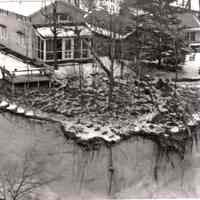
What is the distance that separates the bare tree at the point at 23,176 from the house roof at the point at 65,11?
29.2 ft

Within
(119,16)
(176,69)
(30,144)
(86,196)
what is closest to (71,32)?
(119,16)

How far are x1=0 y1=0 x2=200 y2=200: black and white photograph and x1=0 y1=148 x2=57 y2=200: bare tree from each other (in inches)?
1.7

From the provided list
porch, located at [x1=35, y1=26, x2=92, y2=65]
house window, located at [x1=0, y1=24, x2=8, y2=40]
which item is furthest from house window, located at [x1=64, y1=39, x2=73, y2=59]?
house window, located at [x1=0, y1=24, x2=8, y2=40]

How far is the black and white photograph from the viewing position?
16.7m

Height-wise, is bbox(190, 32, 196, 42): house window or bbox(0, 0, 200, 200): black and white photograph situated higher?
bbox(190, 32, 196, 42): house window

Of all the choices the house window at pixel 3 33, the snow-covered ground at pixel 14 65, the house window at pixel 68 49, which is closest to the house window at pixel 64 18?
the house window at pixel 68 49

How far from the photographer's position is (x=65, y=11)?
917 inches

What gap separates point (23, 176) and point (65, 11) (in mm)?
11203

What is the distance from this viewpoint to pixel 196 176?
1778cm

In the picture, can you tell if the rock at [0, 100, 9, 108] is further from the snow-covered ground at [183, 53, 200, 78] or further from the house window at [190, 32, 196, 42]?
the house window at [190, 32, 196, 42]

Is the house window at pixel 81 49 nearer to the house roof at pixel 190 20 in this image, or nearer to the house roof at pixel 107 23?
the house roof at pixel 107 23

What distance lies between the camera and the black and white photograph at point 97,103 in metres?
16.7

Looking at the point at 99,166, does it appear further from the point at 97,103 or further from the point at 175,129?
the point at 175,129

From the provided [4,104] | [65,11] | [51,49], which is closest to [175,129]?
[4,104]
